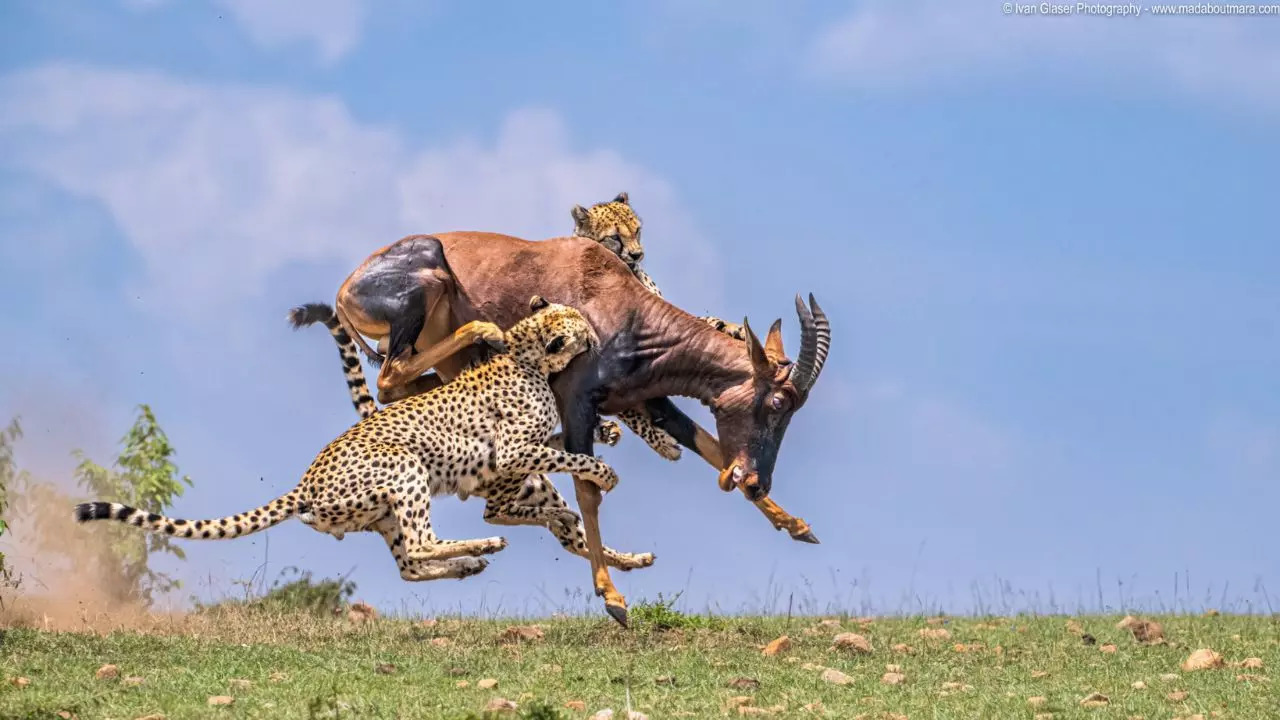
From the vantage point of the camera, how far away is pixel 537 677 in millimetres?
9547

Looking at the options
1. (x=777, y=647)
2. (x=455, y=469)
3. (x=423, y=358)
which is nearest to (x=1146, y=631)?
(x=777, y=647)

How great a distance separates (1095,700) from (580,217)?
672cm

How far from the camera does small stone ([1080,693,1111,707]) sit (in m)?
9.07

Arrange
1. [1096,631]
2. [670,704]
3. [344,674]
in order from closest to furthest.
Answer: [670,704] < [344,674] < [1096,631]

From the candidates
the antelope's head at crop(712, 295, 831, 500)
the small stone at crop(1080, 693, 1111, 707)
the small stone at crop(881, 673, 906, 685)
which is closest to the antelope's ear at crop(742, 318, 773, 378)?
the antelope's head at crop(712, 295, 831, 500)

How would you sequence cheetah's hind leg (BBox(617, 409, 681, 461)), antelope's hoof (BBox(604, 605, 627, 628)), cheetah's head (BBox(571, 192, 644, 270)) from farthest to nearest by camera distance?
cheetah's head (BBox(571, 192, 644, 270)) < cheetah's hind leg (BBox(617, 409, 681, 461)) < antelope's hoof (BBox(604, 605, 627, 628))

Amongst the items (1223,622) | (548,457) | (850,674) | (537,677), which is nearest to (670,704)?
(537,677)

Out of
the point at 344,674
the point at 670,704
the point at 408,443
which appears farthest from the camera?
the point at 408,443

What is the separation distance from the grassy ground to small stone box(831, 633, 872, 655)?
0.24ft

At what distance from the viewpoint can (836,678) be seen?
31.8ft

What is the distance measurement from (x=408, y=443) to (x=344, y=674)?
8.01 ft

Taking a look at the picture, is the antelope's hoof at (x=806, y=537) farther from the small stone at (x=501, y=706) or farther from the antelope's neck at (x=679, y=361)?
the small stone at (x=501, y=706)

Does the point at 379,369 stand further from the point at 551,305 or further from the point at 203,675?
the point at 203,675

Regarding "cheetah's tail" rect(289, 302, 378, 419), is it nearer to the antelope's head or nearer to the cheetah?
the cheetah
